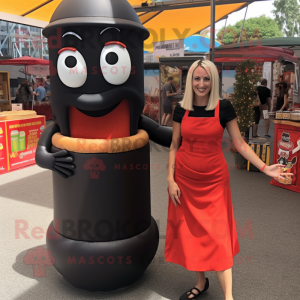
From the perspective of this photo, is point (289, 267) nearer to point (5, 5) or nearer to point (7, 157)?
point (7, 157)

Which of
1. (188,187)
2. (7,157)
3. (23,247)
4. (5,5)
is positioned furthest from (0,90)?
(188,187)

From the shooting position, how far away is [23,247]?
336cm

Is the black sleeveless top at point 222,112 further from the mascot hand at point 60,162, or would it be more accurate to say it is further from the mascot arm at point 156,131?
the mascot hand at point 60,162

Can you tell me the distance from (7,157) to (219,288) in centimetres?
492

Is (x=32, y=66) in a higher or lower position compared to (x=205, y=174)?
higher

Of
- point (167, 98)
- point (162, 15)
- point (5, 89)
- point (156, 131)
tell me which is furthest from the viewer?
point (162, 15)

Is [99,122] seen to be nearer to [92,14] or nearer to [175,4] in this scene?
[92,14]

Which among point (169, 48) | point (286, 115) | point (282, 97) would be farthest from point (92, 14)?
point (282, 97)

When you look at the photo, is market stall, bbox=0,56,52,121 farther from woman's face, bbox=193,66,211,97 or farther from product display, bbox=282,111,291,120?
woman's face, bbox=193,66,211,97

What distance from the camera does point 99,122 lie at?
2439 millimetres

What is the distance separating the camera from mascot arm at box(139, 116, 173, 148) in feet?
9.12

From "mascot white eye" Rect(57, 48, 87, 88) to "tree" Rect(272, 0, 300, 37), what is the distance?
2017 inches

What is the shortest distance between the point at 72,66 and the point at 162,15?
8988mm

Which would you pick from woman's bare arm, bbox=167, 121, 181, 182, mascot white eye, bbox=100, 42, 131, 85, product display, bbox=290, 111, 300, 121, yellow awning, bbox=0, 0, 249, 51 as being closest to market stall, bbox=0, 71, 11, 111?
yellow awning, bbox=0, 0, 249, 51
